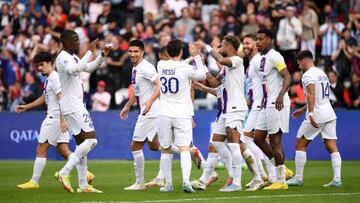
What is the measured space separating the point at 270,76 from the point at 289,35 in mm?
12026

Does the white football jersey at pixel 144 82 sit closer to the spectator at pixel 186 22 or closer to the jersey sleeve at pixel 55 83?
the jersey sleeve at pixel 55 83

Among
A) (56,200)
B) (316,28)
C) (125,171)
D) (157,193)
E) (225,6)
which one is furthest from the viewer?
(225,6)

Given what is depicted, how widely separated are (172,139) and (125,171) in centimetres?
628

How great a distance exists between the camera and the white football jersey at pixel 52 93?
1834cm

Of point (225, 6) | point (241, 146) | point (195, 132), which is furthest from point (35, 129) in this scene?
point (241, 146)

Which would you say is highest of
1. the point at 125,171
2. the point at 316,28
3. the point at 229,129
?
the point at 316,28

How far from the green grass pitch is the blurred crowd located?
6.28 meters

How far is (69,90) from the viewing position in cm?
1720

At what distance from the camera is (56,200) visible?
52.1 feet

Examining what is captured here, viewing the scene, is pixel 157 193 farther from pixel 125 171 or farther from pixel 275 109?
pixel 125 171

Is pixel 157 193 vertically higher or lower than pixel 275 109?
lower

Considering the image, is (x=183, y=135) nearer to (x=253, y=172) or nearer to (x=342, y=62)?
(x=253, y=172)

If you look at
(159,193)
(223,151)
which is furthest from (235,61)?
(159,193)

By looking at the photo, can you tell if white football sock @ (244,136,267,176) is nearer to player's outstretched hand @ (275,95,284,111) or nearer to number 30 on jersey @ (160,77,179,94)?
player's outstretched hand @ (275,95,284,111)
